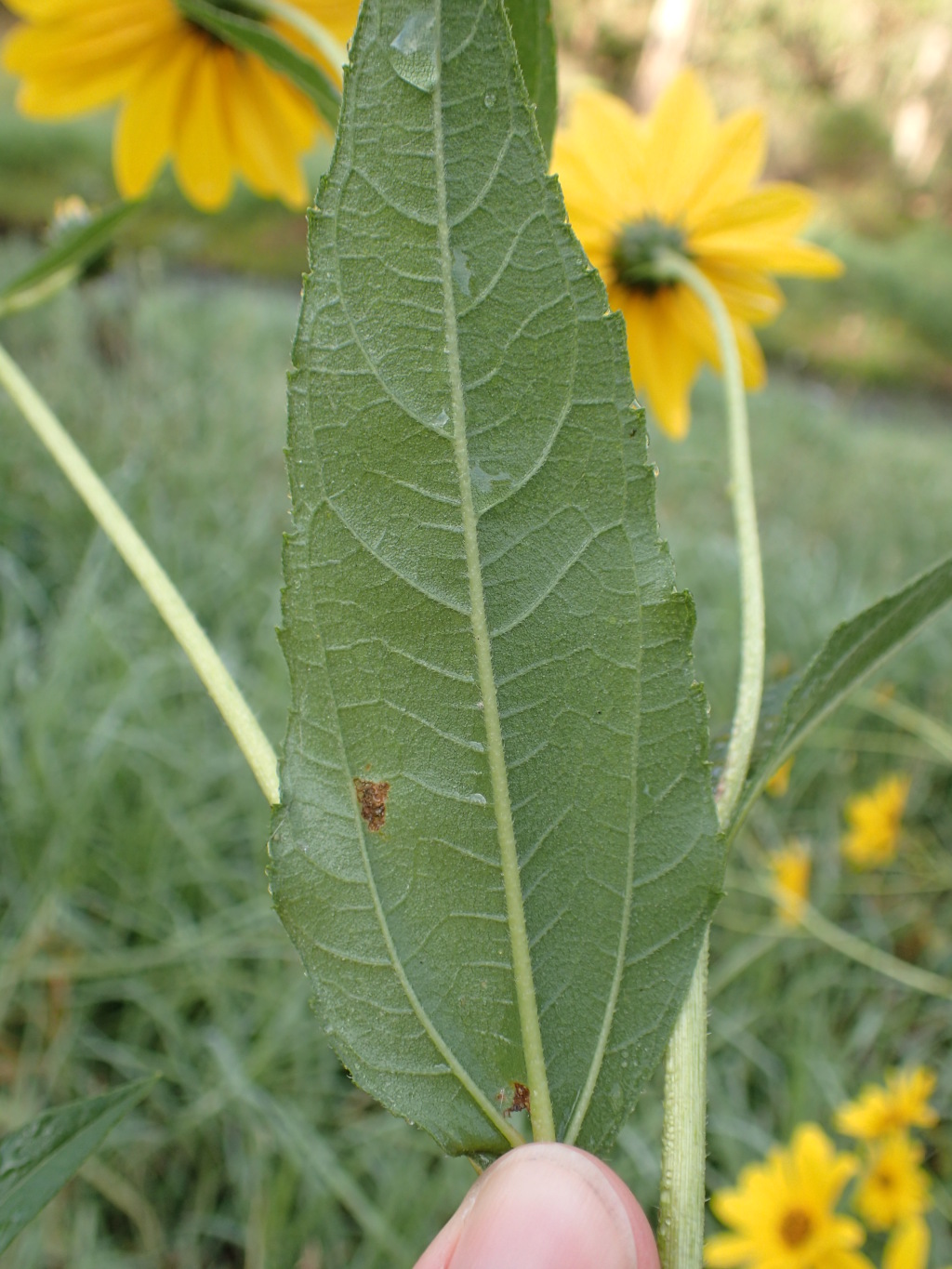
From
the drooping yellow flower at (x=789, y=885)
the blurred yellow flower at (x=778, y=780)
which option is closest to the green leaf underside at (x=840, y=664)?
the blurred yellow flower at (x=778, y=780)

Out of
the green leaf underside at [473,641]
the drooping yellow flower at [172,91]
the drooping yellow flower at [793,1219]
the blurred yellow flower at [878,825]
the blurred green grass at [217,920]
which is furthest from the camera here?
the blurred yellow flower at [878,825]

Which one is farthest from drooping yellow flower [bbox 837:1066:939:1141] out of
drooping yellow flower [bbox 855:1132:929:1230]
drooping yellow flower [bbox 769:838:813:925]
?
drooping yellow flower [bbox 769:838:813:925]

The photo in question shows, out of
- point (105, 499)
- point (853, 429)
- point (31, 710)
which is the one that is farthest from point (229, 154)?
point (853, 429)

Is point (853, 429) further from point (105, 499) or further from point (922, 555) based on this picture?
point (105, 499)

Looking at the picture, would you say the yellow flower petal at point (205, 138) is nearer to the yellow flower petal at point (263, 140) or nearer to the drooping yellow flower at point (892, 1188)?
the yellow flower petal at point (263, 140)

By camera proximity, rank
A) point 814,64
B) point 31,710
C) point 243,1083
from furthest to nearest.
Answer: point 814,64 < point 31,710 < point 243,1083

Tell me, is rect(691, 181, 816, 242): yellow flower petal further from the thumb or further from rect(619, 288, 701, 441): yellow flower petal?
the thumb
